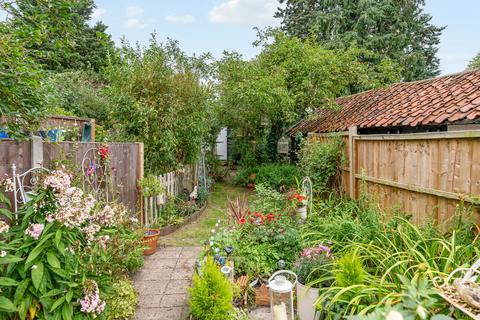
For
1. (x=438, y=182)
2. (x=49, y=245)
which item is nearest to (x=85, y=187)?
(x=49, y=245)


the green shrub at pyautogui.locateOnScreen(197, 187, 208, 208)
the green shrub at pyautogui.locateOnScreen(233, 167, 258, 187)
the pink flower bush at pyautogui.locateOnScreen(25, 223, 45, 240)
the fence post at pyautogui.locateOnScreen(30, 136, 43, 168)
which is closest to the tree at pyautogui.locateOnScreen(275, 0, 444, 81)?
the green shrub at pyautogui.locateOnScreen(233, 167, 258, 187)

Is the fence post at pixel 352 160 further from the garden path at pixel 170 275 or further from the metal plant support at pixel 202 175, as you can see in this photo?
the metal plant support at pixel 202 175

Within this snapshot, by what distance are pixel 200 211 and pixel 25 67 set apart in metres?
4.83

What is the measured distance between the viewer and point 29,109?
3096 mm

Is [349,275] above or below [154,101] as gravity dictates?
below

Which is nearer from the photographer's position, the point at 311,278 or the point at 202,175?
the point at 311,278

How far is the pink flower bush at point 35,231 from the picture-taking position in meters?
2.20

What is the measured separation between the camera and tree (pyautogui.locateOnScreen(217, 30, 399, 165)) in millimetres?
8555

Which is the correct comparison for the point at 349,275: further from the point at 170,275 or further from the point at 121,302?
the point at 170,275

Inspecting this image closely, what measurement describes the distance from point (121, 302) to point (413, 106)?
222 inches

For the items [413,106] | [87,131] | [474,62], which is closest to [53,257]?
[87,131]

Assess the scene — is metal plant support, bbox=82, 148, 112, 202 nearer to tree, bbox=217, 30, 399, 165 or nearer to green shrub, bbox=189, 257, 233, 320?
green shrub, bbox=189, 257, 233, 320

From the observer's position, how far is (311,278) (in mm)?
3012

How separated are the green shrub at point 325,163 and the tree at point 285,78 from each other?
7.30 feet
